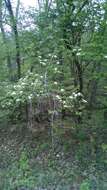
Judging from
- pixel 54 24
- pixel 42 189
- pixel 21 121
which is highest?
pixel 54 24

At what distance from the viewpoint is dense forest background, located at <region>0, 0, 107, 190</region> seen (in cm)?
643

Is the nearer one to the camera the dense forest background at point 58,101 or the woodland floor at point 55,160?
the woodland floor at point 55,160

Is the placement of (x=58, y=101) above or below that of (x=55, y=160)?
above

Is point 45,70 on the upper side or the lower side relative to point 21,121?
upper

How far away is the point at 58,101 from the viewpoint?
662 centimetres

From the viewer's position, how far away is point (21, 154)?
23.6 ft

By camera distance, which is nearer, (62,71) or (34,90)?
(34,90)

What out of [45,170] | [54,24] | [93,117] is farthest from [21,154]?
[54,24]

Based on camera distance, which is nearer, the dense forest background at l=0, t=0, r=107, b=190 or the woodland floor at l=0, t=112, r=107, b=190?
the woodland floor at l=0, t=112, r=107, b=190

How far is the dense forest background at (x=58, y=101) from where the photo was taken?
6.43 m

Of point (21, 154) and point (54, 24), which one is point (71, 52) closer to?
point (54, 24)

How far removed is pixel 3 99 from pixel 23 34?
69.1 inches

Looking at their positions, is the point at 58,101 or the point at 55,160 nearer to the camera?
the point at 58,101

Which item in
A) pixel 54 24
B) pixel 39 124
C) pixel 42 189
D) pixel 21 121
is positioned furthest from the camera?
pixel 21 121
